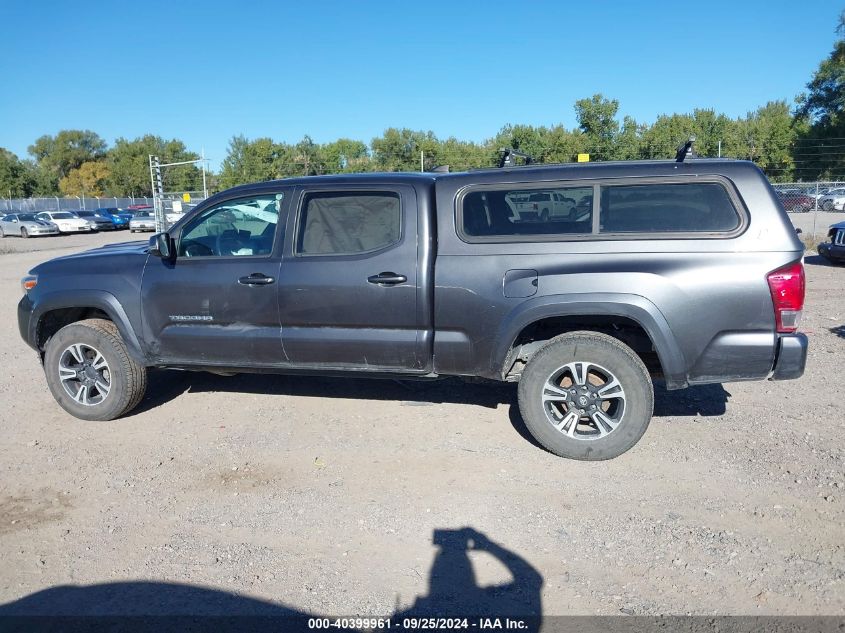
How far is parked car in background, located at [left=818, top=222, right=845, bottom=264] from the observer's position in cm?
1346

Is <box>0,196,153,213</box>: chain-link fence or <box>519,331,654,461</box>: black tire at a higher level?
<box>0,196,153,213</box>: chain-link fence

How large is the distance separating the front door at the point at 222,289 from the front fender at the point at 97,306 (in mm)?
159

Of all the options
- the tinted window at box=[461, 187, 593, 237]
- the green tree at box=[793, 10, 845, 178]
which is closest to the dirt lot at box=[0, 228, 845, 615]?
the tinted window at box=[461, 187, 593, 237]

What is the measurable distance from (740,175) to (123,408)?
16.3ft

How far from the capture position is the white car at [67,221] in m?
36.4

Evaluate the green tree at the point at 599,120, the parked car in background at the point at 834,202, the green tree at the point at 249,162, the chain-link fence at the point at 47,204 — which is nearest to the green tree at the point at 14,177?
the chain-link fence at the point at 47,204

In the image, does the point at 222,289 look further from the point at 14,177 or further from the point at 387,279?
the point at 14,177

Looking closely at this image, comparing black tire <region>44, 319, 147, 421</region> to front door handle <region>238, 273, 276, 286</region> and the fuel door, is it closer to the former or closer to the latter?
front door handle <region>238, 273, 276, 286</region>

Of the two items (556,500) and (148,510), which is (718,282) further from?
(148,510)

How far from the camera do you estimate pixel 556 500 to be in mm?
3955

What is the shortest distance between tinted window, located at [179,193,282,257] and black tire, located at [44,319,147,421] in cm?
96

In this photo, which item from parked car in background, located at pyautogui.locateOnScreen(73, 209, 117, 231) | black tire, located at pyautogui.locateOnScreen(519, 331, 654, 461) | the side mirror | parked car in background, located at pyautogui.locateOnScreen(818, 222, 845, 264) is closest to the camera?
black tire, located at pyautogui.locateOnScreen(519, 331, 654, 461)

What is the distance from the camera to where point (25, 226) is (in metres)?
35.4

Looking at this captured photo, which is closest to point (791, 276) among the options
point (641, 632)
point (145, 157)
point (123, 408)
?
point (641, 632)
